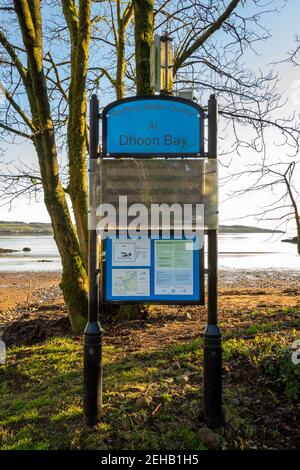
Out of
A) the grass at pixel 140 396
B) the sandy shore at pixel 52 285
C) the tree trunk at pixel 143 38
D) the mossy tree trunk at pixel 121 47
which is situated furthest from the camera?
the sandy shore at pixel 52 285

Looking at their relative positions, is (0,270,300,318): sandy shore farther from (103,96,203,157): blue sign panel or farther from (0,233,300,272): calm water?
(103,96,203,157): blue sign panel

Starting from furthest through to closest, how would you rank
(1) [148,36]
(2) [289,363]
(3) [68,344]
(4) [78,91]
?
(4) [78,91] → (1) [148,36] → (3) [68,344] → (2) [289,363]

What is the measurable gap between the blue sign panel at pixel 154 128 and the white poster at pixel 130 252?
2.67 ft

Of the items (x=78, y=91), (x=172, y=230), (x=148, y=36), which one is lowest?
(x=172, y=230)

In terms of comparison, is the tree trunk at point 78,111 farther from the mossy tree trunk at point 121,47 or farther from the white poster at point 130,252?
the white poster at point 130,252

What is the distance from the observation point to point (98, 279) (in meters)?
3.85

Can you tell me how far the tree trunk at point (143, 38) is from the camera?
7.62 m

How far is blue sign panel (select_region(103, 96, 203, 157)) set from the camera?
3809mm

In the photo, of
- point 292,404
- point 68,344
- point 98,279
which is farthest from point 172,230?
point 68,344

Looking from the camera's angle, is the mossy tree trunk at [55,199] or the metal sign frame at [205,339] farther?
the mossy tree trunk at [55,199]

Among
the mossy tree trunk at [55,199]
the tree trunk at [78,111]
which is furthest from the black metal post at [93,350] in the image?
the tree trunk at [78,111]

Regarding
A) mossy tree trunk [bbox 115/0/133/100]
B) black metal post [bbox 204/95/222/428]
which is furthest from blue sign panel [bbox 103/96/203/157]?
mossy tree trunk [bbox 115/0/133/100]

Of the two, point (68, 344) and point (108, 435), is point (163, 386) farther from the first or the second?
point (68, 344)

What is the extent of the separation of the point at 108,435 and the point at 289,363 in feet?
5.88
